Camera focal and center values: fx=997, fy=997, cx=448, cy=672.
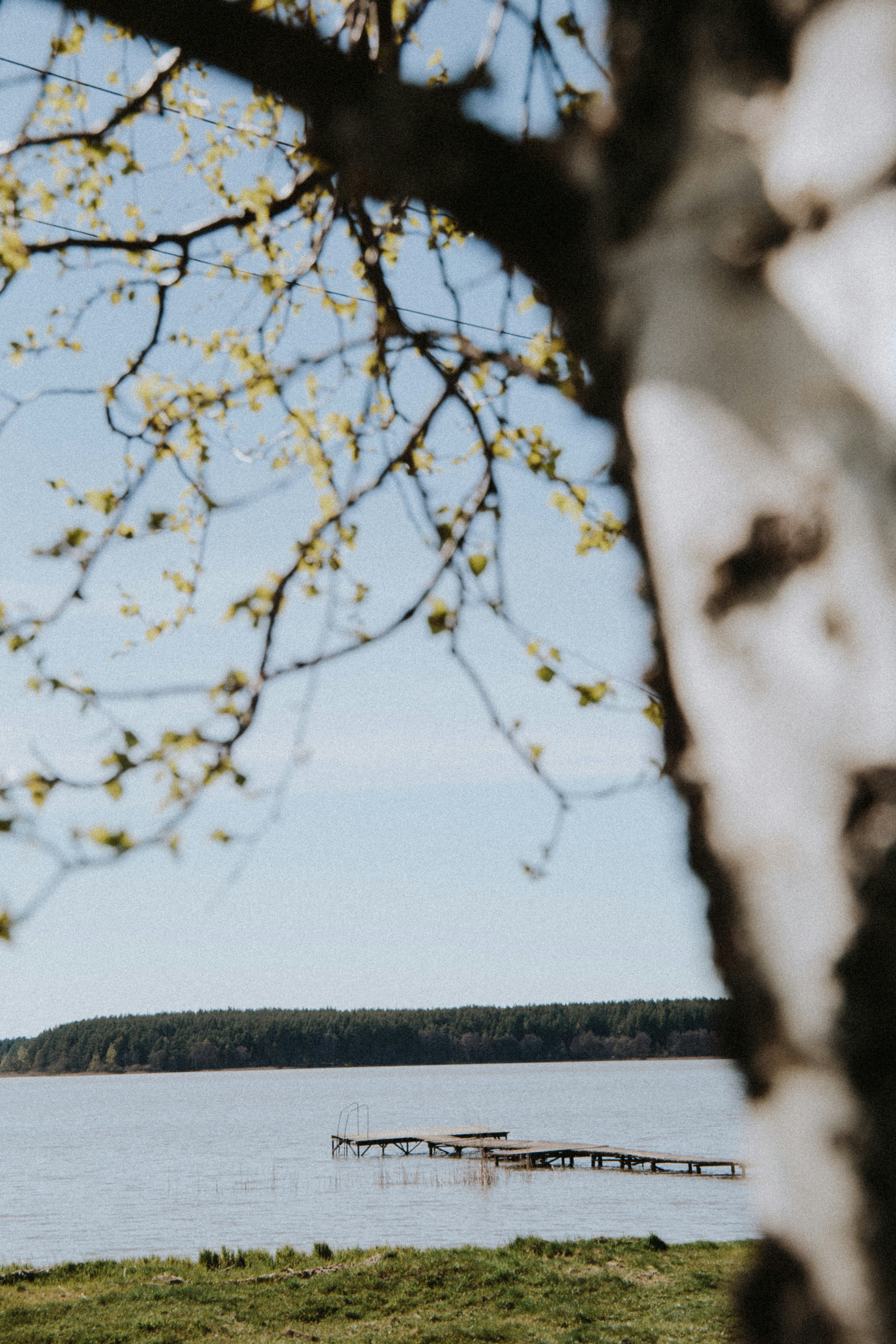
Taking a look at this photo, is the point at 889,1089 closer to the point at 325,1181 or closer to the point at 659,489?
the point at 659,489

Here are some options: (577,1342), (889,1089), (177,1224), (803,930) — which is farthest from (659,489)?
(177,1224)

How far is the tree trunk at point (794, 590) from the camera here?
43.5 inches

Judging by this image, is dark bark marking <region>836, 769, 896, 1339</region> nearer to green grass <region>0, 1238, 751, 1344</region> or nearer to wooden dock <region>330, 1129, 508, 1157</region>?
green grass <region>0, 1238, 751, 1344</region>

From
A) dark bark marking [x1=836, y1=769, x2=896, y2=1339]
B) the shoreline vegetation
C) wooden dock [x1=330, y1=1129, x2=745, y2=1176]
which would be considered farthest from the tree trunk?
the shoreline vegetation

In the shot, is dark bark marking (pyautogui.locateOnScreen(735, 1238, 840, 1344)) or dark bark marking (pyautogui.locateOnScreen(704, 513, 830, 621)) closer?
dark bark marking (pyautogui.locateOnScreen(735, 1238, 840, 1344))

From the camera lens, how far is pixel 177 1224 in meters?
33.5

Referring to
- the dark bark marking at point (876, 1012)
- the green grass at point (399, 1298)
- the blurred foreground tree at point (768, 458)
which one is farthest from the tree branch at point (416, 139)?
the green grass at point (399, 1298)

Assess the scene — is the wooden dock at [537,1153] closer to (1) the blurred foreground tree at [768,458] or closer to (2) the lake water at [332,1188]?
(2) the lake water at [332,1188]

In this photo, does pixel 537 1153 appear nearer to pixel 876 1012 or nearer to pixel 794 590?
pixel 876 1012

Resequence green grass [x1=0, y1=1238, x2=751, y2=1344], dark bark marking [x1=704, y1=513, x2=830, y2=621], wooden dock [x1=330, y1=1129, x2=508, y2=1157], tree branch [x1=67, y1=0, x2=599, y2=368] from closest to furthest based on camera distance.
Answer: dark bark marking [x1=704, y1=513, x2=830, y2=621] < tree branch [x1=67, y1=0, x2=599, y2=368] < green grass [x1=0, y1=1238, x2=751, y2=1344] < wooden dock [x1=330, y1=1129, x2=508, y2=1157]

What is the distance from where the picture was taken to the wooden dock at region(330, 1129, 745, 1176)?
136 ft

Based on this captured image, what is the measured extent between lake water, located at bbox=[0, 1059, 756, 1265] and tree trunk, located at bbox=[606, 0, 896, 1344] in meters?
0.12

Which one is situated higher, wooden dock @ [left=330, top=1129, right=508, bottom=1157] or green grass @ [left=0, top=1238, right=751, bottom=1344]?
green grass @ [left=0, top=1238, right=751, bottom=1344]

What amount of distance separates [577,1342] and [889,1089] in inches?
457
